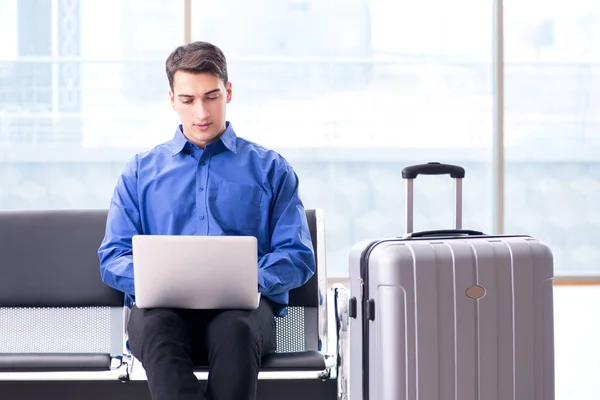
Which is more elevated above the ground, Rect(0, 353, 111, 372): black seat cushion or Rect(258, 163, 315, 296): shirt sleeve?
Rect(258, 163, 315, 296): shirt sleeve

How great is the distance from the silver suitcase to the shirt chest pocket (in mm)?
459

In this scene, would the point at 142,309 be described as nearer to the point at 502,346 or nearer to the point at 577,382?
the point at 502,346

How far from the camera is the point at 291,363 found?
1.93 meters

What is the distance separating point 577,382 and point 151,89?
94.7 inches

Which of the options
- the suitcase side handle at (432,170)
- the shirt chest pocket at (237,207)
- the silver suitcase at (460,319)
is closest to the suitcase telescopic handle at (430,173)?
the suitcase side handle at (432,170)

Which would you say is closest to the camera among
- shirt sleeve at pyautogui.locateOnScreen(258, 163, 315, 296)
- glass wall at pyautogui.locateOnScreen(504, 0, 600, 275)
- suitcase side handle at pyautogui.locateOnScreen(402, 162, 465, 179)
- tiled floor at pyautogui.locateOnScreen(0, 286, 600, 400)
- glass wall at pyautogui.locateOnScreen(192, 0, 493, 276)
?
suitcase side handle at pyautogui.locateOnScreen(402, 162, 465, 179)

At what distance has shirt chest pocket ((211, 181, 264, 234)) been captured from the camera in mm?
2154

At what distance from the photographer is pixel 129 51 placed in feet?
13.8

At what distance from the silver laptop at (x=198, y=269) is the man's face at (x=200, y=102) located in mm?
494

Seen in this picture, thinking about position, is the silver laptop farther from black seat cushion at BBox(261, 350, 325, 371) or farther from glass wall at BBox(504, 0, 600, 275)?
glass wall at BBox(504, 0, 600, 275)

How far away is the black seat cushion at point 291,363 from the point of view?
1912 millimetres

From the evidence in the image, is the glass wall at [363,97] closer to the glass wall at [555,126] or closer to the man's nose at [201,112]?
the glass wall at [555,126]

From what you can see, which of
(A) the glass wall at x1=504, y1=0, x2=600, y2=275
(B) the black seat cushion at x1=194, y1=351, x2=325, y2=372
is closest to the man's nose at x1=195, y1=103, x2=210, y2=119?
(B) the black seat cushion at x1=194, y1=351, x2=325, y2=372

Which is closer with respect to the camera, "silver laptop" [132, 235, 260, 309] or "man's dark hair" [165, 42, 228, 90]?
"silver laptop" [132, 235, 260, 309]
